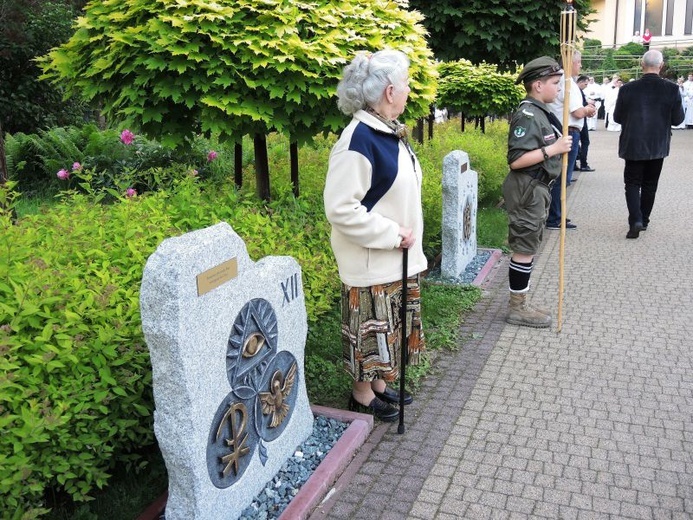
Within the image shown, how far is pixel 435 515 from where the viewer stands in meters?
3.29

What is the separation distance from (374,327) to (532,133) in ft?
7.96

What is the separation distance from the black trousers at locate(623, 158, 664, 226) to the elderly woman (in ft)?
18.1

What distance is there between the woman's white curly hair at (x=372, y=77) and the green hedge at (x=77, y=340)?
44.2 inches

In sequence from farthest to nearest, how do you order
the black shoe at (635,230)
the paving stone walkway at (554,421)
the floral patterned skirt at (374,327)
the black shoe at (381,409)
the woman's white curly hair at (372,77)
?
the black shoe at (635,230) < the black shoe at (381,409) < the floral patterned skirt at (374,327) < the woman's white curly hair at (372,77) < the paving stone walkway at (554,421)

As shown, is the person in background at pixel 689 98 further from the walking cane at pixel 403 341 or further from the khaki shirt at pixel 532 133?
the walking cane at pixel 403 341

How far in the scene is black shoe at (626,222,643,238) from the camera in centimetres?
848

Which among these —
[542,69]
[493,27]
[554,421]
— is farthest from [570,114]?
[554,421]

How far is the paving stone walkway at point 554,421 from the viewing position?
11.1ft

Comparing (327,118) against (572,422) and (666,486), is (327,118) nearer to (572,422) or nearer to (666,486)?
(572,422)

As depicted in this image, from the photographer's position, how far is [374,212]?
3592 mm

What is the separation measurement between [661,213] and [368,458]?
8.02m

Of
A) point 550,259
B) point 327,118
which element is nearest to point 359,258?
point 327,118

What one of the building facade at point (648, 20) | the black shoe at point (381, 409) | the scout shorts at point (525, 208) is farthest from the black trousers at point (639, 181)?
the building facade at point (648, 20)

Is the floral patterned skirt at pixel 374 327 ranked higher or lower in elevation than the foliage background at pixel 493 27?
lower
